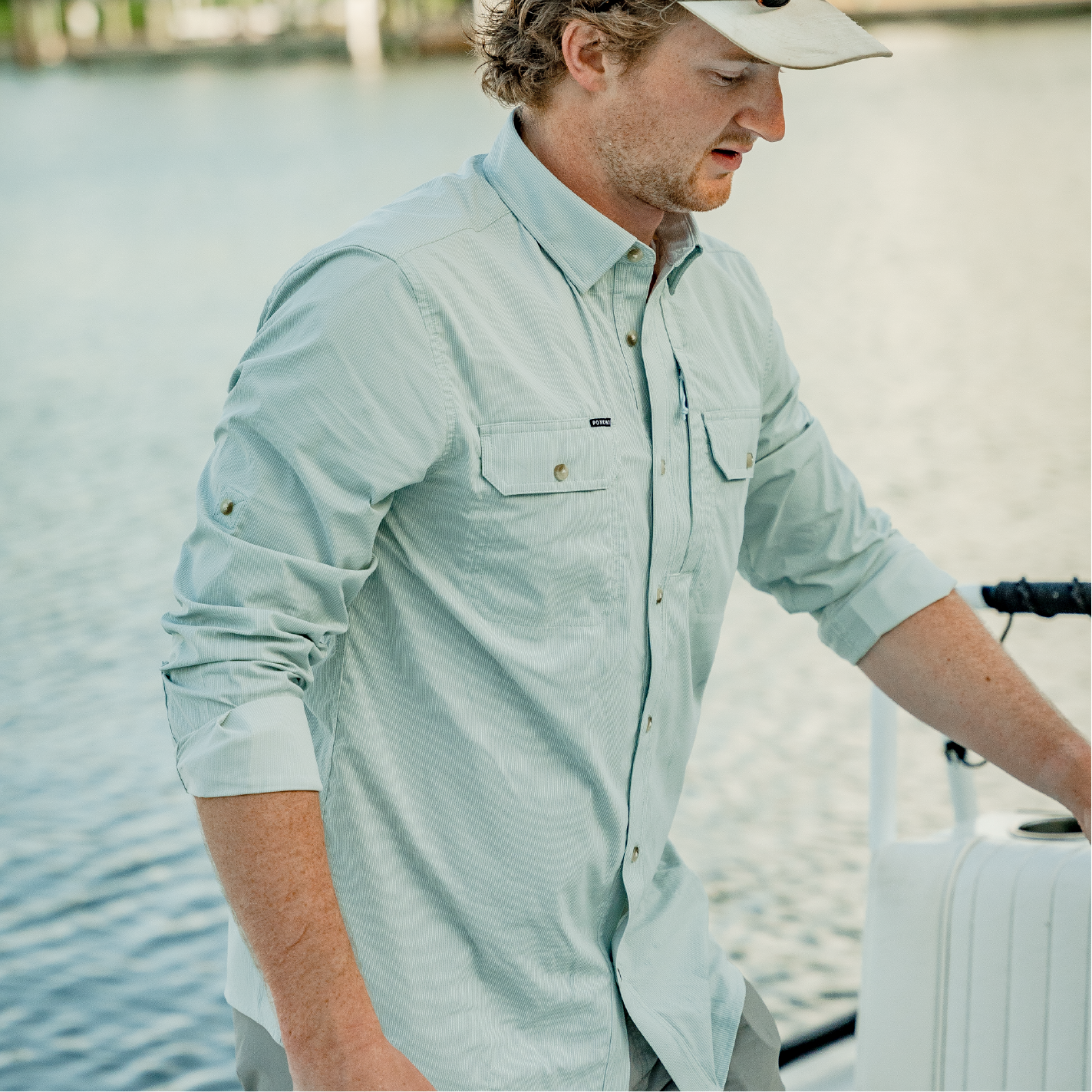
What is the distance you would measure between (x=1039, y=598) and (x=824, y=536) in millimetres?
169

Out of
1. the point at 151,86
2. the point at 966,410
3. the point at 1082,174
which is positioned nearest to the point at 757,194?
the point at 1082,174

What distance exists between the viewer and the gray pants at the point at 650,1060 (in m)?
0.88

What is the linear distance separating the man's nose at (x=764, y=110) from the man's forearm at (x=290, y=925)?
1.52 ft

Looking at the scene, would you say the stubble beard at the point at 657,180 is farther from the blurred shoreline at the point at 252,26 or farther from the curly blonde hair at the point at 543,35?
the blurred shoreline at the point at 252,26

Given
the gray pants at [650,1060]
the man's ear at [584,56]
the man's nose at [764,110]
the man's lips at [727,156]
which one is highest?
the man's ear at [584,56]

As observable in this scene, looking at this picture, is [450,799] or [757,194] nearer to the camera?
[450,799]

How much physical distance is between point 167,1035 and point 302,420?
1535mm

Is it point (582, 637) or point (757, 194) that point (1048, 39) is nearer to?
point (757, 194)

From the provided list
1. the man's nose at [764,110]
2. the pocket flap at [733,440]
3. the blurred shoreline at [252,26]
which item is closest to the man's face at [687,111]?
the man's nose at [764,110]

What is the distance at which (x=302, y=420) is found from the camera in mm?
759

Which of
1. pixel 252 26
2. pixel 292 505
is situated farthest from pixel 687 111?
pixel 252 26

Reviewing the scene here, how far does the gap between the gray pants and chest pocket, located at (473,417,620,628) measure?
27 cm

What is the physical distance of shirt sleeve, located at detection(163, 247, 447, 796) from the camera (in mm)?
729

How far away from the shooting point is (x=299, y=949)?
716 mm
